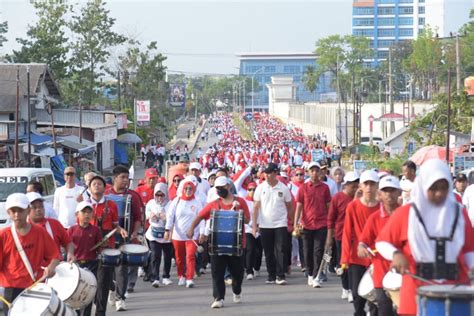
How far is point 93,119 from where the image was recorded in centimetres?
6638

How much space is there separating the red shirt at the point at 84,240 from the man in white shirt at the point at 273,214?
4565 mm

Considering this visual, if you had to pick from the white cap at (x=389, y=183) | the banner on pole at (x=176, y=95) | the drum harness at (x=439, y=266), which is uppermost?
the banner on pole at (x=176, y=95)

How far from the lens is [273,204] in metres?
17.2

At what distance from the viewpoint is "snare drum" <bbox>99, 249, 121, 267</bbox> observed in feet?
43.2

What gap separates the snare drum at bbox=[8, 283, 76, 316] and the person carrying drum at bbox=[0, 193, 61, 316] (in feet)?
1.81

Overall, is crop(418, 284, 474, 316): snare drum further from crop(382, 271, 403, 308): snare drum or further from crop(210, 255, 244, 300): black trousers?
crop(210, 255, 244, 300): black trousers

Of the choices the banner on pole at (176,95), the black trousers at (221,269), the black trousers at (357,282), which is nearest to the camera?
the black trousers at (357,282)

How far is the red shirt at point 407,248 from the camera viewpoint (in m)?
8.30

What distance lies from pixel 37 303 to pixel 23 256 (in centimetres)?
90

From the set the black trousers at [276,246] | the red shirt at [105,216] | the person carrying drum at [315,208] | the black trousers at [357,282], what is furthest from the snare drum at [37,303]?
the black trousers at [276,246]

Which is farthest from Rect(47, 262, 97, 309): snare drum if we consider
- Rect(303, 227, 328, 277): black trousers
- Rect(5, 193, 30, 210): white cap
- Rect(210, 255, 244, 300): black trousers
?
Rect(303, 227, 328, 277): black trousers

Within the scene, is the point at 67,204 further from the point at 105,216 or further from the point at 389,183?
the point at 389,183

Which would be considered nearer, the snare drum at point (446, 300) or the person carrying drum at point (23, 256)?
the snare drum at point (446, 300)

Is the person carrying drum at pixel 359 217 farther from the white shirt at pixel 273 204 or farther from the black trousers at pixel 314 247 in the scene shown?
the white shirt at pixel 273 204
